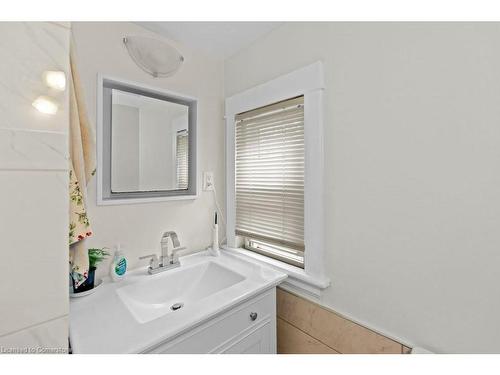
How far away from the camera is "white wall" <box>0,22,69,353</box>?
0.32 m

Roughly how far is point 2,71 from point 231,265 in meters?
1.14

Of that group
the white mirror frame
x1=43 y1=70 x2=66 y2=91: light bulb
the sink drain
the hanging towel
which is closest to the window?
the white mirror frame

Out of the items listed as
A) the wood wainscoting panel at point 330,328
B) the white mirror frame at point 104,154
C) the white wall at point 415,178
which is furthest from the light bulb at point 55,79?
the wood wainscoting panel at point 330,328

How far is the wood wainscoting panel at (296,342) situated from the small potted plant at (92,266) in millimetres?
929

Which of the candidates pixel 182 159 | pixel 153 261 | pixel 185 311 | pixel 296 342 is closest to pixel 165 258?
pixel 153 261

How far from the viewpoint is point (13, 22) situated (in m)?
0.33

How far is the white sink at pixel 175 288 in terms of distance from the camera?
3.46ft

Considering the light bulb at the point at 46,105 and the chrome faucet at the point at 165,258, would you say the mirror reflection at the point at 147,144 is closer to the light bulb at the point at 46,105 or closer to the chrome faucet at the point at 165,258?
the chrome faucet at the point at 165,258

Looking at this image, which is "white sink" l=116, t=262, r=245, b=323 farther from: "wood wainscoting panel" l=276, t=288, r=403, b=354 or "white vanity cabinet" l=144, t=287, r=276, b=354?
"wood wainscoting panel" l=276, t=288, r=403, b=354

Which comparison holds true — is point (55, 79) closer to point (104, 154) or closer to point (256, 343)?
point (104, 154)

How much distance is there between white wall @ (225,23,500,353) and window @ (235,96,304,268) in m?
0.18

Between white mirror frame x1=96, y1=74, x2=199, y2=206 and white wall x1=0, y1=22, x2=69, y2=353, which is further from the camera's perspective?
white mirror frame x1=96, y1=74, x2=199, y2=206
